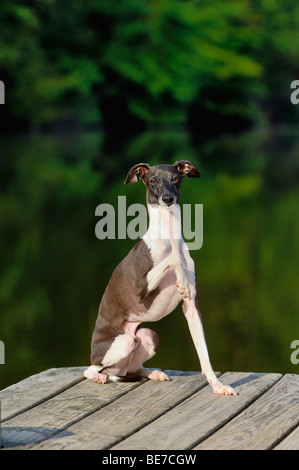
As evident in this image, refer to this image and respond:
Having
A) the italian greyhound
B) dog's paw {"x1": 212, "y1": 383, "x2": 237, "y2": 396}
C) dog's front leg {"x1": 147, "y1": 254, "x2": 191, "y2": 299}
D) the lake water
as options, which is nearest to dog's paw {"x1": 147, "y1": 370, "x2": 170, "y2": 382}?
the italian greyhound

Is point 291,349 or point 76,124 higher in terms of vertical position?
point 76,124

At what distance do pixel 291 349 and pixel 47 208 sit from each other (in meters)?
10.9

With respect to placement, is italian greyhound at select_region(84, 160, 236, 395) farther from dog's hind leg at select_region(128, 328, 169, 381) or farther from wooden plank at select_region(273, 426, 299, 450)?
wooden plank at select_region(273, 426, 299, 450)

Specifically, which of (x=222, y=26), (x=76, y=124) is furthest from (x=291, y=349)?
(x=222, y=26)

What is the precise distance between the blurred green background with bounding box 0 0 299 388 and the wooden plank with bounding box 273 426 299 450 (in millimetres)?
3666

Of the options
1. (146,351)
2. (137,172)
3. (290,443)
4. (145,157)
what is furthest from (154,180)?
(145,157)

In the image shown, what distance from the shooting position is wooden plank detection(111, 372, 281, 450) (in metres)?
3.82

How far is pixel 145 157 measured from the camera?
88.0 ft

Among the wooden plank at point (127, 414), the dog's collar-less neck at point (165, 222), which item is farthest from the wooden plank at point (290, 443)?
the dog's collar-less neck at point (165, 222)

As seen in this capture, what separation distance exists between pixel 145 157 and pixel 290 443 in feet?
76.3

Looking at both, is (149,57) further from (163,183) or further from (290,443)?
(290,443)

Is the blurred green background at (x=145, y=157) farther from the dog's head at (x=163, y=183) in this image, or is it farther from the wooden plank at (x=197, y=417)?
the dog's head at (x=163, y=183)

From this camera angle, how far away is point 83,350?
8.30m
